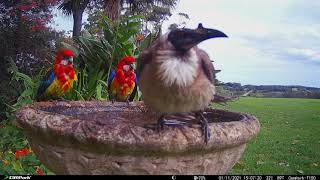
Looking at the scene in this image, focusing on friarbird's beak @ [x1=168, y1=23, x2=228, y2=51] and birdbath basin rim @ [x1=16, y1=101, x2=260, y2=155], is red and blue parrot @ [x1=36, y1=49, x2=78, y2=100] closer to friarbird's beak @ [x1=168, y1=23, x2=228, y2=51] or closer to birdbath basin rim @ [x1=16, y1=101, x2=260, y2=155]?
Answer: birdbath basin rim @ [x1=16, y1=101, x2=260, y2=155]

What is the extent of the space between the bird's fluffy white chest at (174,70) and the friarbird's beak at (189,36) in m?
0.06

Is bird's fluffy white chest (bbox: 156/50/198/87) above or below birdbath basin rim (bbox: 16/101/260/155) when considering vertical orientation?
above

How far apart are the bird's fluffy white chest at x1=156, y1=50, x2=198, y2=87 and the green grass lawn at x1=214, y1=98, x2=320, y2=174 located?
3.63 m

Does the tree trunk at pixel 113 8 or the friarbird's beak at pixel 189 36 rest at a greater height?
the tree trunk at pixel 113 8

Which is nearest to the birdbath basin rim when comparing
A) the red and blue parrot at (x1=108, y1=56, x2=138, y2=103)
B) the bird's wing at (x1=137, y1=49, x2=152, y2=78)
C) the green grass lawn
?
the bird's wing at (x1=137, y1=49, x2=152, y2=78)

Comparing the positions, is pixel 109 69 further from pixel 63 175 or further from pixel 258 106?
pixel 258 106

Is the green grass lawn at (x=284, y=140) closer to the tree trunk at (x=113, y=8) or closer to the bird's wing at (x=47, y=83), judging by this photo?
the bird's wing at (x=47, y=83)

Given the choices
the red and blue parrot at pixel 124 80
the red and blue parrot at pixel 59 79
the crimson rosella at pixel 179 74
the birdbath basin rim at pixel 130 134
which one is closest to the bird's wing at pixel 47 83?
the red and blue parrot at pixel 59 79

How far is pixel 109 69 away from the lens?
593 centimetres

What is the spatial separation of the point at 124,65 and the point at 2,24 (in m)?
5.28

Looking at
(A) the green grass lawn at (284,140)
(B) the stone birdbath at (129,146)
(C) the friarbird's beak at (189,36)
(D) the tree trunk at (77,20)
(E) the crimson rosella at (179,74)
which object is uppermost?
(D) the tree trunk at (77,20)

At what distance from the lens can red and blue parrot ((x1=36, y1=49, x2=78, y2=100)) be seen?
4.62 m

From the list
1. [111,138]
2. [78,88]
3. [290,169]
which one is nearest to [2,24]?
[78,88]

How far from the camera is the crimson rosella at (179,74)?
6.60ft
